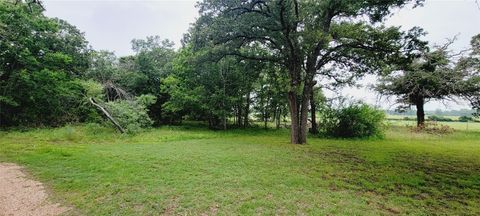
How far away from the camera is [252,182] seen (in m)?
5.34

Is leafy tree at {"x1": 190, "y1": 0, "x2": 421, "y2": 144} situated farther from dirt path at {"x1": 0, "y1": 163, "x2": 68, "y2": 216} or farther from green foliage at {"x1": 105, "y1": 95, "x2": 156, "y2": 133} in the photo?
dirt path at {"x1": 0, "y1": 163, "x2": 68, "y2": 216}

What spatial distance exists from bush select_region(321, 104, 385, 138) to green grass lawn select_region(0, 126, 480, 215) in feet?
20.6

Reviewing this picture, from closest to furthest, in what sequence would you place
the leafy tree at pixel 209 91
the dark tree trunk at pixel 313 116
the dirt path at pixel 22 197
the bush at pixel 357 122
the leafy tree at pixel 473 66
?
the dirt path at pixel 22 197
the leafy tree at pixel 473 66
the bush at pixel 357 122
the leafy tree at pixel 209 91
the dark tree trunk at pixel 313 116

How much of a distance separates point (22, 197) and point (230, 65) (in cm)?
1333

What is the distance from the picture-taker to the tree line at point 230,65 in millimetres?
10000

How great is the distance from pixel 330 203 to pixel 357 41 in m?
8.36

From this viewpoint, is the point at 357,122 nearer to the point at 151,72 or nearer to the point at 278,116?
the point at 278,116

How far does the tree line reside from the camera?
10.0 metres

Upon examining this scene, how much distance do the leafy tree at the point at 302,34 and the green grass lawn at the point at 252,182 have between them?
4.32m

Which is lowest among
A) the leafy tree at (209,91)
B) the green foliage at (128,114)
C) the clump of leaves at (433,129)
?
the clump of leaves at (433,129)

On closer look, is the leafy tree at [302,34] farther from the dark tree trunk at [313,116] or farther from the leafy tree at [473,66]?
the dark tree trunk at [313,116]

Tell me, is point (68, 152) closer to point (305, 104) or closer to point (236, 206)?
point (236, 206)

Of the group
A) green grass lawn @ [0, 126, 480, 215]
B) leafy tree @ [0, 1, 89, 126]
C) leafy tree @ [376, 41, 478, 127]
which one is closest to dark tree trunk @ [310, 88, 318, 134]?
leafy tree @ [376, 41, 478, 127]

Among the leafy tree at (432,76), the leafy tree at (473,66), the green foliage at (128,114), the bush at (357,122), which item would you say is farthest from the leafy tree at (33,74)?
the leafy tree at (473,66)
